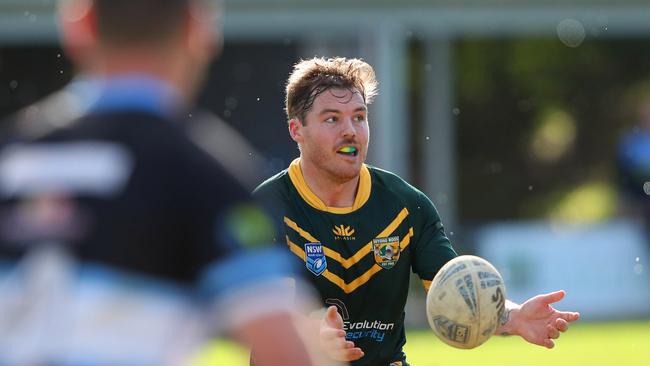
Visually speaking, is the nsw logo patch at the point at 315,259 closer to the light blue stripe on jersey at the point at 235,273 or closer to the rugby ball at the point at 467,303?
the rugby ball at the point at 467,303

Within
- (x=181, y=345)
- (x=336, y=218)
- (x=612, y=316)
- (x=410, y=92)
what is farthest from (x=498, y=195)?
A: (x=181, y=345)

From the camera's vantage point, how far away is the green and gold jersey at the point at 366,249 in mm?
6203

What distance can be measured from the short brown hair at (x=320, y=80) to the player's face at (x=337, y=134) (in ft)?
0.13

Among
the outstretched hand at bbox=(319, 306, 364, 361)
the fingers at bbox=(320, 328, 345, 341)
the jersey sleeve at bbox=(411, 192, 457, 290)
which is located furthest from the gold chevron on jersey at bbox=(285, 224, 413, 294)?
the fingers at bbox=(320, 328, 345, 341)

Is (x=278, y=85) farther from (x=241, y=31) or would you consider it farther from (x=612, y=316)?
(x=612, y=316)

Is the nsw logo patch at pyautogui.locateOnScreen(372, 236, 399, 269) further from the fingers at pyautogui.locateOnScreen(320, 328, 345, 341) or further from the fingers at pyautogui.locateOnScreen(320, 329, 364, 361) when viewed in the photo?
the fingers at pyautogui.locateOnScreen(320, 328, 345, 341)

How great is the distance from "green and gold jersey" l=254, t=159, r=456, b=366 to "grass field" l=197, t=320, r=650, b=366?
17.9 ft

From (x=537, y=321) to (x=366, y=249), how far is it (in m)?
0.98

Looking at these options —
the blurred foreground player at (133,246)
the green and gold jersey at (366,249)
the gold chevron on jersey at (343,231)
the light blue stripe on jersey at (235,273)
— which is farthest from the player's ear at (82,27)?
the gold chevron on jersey at (343,231)

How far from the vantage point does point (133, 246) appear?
8.29 feet

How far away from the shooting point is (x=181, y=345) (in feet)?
8.45

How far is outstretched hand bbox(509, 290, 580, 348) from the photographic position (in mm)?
5781

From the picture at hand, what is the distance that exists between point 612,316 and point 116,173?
1452 cm

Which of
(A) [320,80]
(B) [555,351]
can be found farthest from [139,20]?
(B) [555,351]
